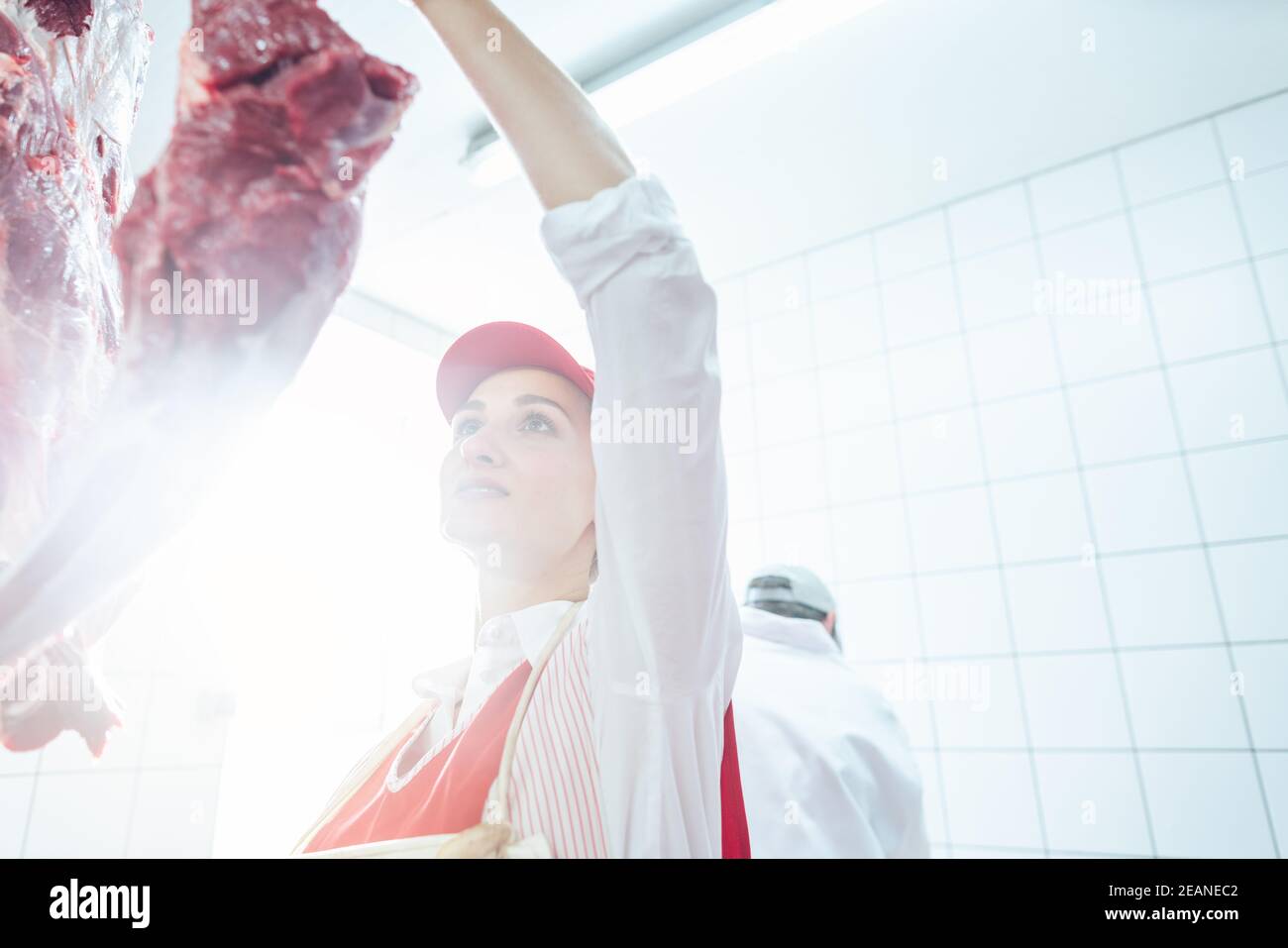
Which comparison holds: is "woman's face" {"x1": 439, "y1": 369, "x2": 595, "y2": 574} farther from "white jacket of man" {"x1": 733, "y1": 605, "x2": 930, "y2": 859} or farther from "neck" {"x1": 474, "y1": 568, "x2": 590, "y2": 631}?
"white jacket of man" {"x1": 733, "y1": 605, "x2": 930, "y2": 859}

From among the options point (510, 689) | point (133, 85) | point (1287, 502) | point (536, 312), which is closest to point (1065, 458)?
point (1287, 502)

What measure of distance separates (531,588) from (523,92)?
487 millimetres

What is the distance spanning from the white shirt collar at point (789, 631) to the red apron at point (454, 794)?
1189 mm

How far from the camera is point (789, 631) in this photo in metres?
1.85

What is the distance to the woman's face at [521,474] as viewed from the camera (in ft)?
2.27

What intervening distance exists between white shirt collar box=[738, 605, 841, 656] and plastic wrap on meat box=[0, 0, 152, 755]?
1.52 metres

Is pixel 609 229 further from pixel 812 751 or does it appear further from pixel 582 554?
pixel 812 751

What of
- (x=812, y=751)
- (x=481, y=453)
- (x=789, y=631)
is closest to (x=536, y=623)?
(x=481, y=453)

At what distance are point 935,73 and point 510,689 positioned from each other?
2035 millimetres

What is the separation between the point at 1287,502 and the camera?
201 cm

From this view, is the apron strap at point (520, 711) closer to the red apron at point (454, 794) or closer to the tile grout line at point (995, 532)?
the red apron at point (454, 794)

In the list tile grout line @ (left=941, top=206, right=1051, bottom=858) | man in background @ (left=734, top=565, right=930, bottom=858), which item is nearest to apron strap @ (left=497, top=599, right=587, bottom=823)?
man in background @ (left=734, top=565, right=930, bottom=858)

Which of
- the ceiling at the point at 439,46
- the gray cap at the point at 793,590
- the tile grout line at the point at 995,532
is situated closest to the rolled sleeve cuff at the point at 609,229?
the ceiling at the point at 439,46

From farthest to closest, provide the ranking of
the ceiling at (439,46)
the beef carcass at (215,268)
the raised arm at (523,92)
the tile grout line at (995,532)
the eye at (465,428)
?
the tile grout line at (995,532), the ceiling at (439,46), the eye at (465,428), the raised arm at (523,92), the beef carcass at (215,268)
